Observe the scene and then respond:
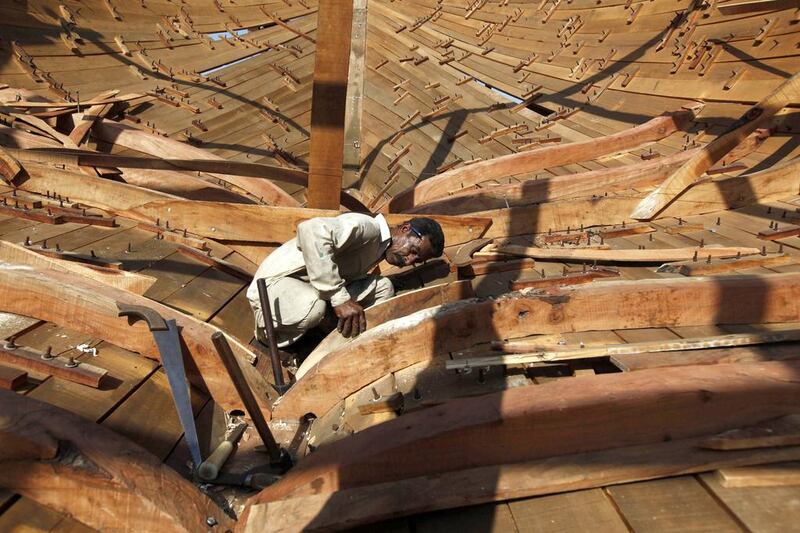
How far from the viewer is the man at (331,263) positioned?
3.42 meters

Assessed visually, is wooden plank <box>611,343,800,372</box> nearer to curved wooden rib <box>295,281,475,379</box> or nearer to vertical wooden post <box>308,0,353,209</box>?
curved wooden rib <box>295,281,475,379</box>

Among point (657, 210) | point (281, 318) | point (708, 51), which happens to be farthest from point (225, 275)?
point (708, 51)

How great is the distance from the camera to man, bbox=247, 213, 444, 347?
342 cm

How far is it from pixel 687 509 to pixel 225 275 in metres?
3.14

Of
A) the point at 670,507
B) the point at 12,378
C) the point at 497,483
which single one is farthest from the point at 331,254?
the point at 670,507

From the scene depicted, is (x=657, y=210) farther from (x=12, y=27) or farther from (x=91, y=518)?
(x=12, y=27)

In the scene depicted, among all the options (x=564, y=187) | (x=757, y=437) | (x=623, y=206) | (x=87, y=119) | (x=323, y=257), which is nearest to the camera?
(x=757, y=437)

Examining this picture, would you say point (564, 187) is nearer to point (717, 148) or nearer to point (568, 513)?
point (717, 148)

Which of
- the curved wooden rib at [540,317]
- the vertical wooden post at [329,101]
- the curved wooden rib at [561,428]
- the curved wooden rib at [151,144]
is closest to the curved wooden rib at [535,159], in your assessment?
the vertical wooden post at [329,101]

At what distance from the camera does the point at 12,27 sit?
24.9ft

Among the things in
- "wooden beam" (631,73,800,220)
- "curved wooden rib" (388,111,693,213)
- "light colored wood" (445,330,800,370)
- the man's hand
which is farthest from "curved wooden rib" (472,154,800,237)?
"light colored wood" (445,330,800,370)

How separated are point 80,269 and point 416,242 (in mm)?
1845

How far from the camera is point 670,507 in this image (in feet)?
5.44

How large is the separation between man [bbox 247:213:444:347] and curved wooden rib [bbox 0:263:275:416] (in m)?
0.81
